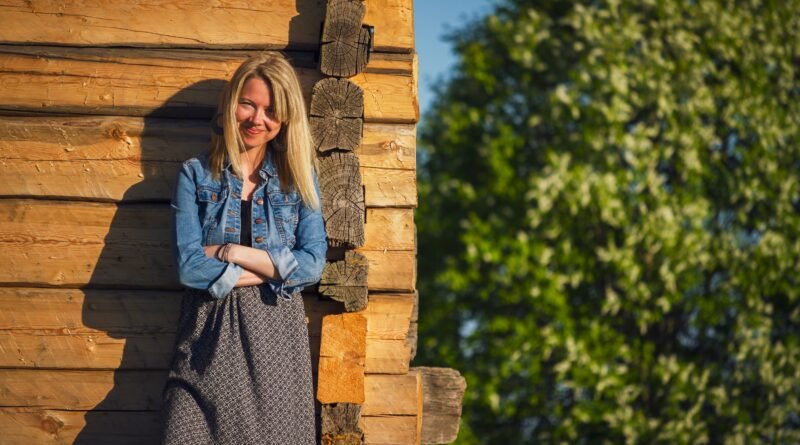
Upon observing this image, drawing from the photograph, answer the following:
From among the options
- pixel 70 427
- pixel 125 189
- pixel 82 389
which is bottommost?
pixel 70 427

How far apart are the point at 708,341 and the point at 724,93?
85.5 inches

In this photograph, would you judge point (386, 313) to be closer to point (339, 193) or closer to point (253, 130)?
point (339, 193)

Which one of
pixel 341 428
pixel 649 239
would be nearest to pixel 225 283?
pixel 341 428

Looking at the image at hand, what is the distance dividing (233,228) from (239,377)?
0.62 m

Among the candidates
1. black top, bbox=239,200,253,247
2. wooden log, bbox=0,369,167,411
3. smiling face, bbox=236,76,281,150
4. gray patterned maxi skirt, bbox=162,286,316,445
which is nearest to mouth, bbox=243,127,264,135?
smiling face, bbox=236,76,281,150

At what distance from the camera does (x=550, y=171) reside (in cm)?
854

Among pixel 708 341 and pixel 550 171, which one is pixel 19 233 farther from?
pixel 708 341

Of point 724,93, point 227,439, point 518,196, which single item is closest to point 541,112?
point 518,196

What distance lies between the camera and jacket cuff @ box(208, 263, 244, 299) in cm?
397

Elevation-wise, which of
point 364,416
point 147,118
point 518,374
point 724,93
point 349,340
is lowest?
point 518,374

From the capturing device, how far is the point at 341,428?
4418 millimetres

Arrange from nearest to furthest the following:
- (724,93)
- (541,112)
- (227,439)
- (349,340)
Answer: (227,439), (349,340), (724,93), (541,112)

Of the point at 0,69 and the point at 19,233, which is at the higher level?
the point at 0,69

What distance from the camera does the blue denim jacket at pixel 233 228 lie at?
3980mm
